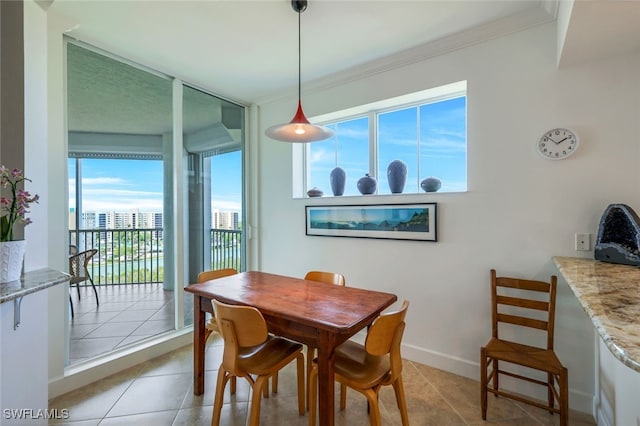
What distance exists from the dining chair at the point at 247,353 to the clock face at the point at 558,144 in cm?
218

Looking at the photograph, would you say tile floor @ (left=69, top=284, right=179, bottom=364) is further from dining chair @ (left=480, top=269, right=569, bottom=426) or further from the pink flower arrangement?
dining chair @ (left=480, top=269, right=569, bottom=426)

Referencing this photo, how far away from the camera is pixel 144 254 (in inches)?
149

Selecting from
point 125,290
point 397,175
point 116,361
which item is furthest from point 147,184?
point 397,175

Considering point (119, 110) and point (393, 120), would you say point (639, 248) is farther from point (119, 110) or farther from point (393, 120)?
point (119, 110)

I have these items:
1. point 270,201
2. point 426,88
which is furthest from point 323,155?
point 426,88

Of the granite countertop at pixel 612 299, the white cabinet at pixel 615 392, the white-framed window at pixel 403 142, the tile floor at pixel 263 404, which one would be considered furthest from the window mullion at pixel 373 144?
the white cabinet at pixel 615 392

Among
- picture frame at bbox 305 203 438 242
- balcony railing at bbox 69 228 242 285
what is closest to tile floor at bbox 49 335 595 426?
picture frame at bbox 305 203 438 242

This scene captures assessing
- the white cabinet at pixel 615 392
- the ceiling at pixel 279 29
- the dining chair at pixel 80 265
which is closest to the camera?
the white cabinet at pixel 615 392

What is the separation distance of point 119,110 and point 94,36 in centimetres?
104

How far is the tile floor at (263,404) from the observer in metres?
1.79

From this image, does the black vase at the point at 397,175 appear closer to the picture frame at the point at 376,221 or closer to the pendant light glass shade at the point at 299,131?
the picture frame at the point at 376,221

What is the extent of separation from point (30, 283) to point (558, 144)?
322 centimetres

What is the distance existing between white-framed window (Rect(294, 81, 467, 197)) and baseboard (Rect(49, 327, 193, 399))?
2.01m

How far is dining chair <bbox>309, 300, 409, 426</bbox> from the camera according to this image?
4.50ft
